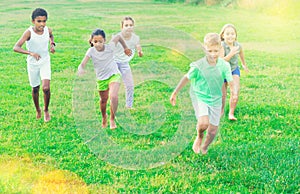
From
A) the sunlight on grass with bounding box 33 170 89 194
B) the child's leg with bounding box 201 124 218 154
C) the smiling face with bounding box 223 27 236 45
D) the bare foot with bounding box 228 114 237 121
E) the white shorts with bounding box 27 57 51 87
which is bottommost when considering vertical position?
the sunlight on grass with bounding box 33 170 89 194

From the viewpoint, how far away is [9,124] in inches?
261

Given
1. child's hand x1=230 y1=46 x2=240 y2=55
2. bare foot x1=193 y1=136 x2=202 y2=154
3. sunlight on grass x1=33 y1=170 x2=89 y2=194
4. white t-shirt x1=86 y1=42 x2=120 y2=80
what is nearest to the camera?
sunlight on grass x1=33 y1=170 x2=89 y2=194

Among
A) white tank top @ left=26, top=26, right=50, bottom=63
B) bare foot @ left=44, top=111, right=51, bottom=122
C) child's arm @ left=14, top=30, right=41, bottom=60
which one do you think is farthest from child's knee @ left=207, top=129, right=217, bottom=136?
white tank top @ left=26, top=26, right=50, bottom=63

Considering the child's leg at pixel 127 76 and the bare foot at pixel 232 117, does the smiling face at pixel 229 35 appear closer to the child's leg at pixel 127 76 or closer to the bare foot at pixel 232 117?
the bare foot at pixel 232 117

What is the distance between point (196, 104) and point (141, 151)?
2.77 feet

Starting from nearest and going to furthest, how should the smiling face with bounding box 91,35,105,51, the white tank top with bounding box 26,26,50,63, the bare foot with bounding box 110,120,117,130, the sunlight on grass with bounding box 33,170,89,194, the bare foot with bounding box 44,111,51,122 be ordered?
the sunlight on grass with bounding box 33,170,89,194 → the smiling face with bounding box 91,35,105,51 → the bare foot with bounding box 110,120,117,130 → the white tank top with bounding box 26,26,50,63 → the bare foot with bounding box 44,111,51,122

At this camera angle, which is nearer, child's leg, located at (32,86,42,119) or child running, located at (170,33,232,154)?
child running, located at (170,33,232,154)

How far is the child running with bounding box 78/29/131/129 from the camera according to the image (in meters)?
5.81

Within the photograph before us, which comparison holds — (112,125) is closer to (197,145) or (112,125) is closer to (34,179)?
(197,145)

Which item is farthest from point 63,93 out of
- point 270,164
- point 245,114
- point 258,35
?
point 258,35

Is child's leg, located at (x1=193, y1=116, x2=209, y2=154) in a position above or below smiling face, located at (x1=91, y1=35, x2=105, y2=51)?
below

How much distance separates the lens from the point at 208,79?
5043 mm

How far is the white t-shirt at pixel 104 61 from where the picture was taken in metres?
5.76

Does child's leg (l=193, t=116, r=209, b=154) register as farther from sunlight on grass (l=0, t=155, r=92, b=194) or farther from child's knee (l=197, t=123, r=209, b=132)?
sunlight on grass (l=0, t=155, r=92, b=194)
